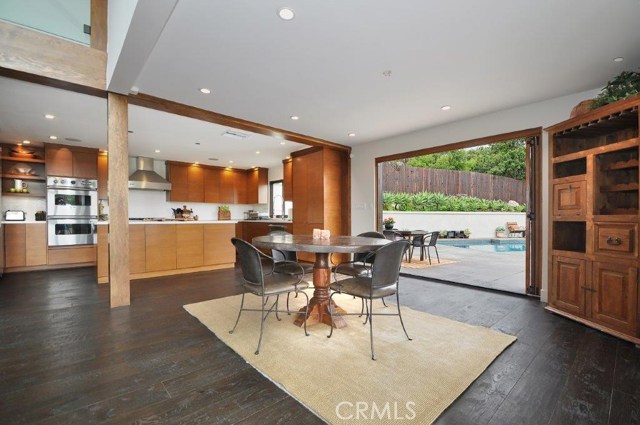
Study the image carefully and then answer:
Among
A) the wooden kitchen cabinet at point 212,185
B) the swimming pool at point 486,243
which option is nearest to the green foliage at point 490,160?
the swimming pool at point 486,243

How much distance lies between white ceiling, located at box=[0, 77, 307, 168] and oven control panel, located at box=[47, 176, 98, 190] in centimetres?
72

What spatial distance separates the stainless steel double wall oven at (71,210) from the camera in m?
5.71

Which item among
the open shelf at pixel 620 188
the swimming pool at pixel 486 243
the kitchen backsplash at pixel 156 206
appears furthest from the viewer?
the swimming pool at pixel 486 243

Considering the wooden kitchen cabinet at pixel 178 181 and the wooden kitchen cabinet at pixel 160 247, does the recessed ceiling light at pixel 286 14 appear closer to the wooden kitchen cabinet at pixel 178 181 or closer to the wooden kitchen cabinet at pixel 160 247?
the wooden kitchen cabinet at pixel 160 247

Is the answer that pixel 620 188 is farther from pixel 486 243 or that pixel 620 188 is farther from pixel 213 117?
pixel 486 243

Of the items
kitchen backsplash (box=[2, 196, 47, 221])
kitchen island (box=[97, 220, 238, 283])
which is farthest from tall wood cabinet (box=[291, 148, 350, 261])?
kitchen backsplash (box=[2, 196, 47, 221])

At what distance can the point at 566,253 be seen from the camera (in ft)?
9.59

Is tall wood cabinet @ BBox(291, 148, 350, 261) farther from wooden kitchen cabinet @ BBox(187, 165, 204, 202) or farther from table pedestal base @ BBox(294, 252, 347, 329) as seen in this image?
wooden kitchen cabinet @ BBox(187, 165, 204, 202)

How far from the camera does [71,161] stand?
596 centimetres

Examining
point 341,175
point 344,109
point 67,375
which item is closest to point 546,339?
point 344,109

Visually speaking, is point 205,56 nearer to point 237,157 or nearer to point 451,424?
point 451,424

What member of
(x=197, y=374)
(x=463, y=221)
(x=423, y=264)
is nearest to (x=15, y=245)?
(x=197, y=374)

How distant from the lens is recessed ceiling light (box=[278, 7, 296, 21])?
6.68ft

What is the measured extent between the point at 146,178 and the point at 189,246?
2919 mm
